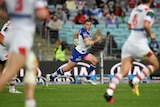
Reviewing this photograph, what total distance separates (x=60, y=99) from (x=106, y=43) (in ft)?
37.5

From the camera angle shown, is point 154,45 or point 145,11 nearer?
point 145,11

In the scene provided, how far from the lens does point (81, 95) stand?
54.3 ft

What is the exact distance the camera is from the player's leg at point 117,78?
13.8 metres

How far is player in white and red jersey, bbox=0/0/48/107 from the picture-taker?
33.8ft

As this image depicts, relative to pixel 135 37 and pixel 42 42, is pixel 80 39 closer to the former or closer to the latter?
pixel 42 42

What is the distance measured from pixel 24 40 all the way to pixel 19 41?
3.5 inches

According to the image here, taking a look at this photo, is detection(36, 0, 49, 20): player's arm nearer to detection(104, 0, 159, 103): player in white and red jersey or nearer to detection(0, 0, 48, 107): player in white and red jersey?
detection(0, 0, 48, 107): player in white and red jersey

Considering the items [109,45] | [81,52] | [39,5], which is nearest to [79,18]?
[109,45]

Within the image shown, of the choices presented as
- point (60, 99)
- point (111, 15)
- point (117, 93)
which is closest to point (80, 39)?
point (117, 93)

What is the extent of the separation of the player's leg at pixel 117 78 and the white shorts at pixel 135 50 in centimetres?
12

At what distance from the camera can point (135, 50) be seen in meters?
14.3

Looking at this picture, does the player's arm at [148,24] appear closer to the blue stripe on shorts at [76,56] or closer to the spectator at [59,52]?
the blue stripe on shorts at [76,56]

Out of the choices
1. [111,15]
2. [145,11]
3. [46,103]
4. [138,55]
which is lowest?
[46,103]

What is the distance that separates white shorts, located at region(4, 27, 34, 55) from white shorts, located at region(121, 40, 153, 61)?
166 inches
